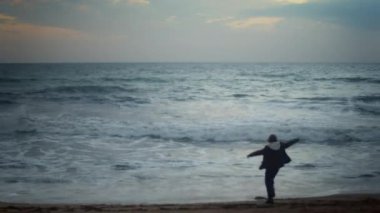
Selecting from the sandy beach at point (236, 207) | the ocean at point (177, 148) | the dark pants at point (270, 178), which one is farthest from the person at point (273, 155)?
the ocean at point (177, 148)

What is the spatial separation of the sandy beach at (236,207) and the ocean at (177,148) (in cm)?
90

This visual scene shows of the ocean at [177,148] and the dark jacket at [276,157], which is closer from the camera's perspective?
the dark jacket at [276,157]

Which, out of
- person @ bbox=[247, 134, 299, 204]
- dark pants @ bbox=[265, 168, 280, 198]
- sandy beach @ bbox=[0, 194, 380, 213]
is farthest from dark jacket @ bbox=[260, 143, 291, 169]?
sandy beach @ bbox=[0, 194, 380, 213]

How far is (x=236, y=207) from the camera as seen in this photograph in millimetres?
8992

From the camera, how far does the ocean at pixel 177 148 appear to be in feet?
37.5

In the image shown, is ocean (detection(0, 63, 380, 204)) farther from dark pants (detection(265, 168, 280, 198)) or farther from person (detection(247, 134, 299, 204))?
person (detection(247, 134, 299, 204))

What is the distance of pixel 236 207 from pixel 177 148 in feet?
30.0

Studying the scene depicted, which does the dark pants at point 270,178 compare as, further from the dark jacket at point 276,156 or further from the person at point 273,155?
the dark jacket at point 276,156

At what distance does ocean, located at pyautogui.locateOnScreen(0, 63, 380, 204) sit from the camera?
11430mm

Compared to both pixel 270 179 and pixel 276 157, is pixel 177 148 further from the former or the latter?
pixel 276 157

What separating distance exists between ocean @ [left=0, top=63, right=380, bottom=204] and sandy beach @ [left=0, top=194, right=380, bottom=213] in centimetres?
90

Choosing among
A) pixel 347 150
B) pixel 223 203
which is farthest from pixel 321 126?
pixel 223 203

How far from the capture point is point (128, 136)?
2114 centimetres

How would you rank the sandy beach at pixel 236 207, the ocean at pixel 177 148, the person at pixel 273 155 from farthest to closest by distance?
the ocean at pixel 177 148, the person at pixel 273 155, the sandy beach at pixel 236 207
